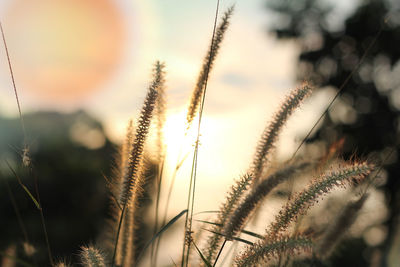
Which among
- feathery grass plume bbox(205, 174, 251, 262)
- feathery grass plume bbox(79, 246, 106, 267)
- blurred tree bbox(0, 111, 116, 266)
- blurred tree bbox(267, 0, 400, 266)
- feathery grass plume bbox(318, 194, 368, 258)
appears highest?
blurred tree bbox(267, 0, 400, 266)

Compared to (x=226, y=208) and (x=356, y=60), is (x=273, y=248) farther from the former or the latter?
(x=356, y=60)

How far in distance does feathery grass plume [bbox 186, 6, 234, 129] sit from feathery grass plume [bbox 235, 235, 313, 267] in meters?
0.77

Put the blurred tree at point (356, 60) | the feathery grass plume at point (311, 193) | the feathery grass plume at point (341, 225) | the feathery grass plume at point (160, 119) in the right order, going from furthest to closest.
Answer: the blurred tree at point (356, 60), the feathery grass plume at point (160, 119), the feathery grass plume at point (341, 225), the feathery grass plume at point (311, 193)

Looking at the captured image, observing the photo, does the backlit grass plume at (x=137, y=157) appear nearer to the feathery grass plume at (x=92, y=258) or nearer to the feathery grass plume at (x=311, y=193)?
the feathery grass plume at (x=92, y=258)

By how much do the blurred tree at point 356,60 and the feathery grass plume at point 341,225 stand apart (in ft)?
56.9

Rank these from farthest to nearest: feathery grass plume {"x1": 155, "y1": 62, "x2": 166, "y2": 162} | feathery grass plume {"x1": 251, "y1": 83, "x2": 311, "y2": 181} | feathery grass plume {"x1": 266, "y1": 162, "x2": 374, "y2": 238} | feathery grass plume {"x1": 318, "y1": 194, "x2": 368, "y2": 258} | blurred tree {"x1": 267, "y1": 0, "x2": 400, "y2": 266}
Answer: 1. blurred tree {"x1": 267, "y1": 0, "x2": 400, "y2": 266}
2. feathery grass plume {"x1": 155, "y1": 62, "x2": 166, "y2": 162}
3. feathery grass plume {"x1": 318, "y1": 194, "x2": 368, "y2": 258}
4. feathery grass plume {"x1": 251, "y1": 83, "x2": 311, "y2": 181}
5. feathery grass plume {"x1": 266, "y1": 162, "x2": 374, "y2": 238}

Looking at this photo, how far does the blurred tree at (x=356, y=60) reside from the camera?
19047mm

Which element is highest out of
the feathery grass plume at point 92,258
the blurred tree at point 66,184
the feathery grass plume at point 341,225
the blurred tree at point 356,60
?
the blurred tree at point 356,60

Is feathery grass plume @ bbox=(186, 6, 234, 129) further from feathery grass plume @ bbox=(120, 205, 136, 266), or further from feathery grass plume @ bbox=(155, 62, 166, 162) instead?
feathery grass plume @ bbox=(120, 205, 136, 266)

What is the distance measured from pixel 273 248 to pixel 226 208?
1.07ft

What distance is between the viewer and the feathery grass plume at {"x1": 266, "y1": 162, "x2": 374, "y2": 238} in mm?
1434

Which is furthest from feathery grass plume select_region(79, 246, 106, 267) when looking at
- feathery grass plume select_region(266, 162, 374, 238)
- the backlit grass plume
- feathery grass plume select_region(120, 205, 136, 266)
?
feathery grass plume select_region(266, 162, 374, 238)

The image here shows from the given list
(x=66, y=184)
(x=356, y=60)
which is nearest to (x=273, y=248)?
(x=356, y=60)

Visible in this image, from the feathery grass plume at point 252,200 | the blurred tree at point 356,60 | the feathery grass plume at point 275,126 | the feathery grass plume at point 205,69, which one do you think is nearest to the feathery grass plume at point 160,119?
the feathery grass plume at point 205,69
